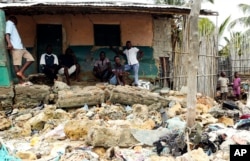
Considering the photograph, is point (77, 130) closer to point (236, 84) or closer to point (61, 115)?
point (61, 115)

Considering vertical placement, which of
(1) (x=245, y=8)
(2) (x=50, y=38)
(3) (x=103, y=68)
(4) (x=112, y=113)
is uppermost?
(1) (x=245, y=8)

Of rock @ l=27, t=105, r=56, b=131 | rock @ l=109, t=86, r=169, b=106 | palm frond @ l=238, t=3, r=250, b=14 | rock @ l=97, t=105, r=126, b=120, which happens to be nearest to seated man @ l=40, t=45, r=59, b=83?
rock @ l=109, t=86, r=169, b=106

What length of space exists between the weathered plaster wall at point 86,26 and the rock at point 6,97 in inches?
121

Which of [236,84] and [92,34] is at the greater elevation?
[92,34]

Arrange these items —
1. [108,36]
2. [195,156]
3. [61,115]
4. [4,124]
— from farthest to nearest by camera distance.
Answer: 1. [108,36]
2. [61,115]
3. [4,124]
4. [195,156]

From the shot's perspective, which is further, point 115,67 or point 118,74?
point 115,67

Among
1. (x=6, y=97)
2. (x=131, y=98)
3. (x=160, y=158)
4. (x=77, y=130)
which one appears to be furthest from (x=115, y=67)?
(x=160, y=158)

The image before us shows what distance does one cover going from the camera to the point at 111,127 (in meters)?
6.90

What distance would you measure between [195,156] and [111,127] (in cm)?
187

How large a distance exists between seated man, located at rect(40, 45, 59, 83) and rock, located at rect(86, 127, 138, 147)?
5114 mm

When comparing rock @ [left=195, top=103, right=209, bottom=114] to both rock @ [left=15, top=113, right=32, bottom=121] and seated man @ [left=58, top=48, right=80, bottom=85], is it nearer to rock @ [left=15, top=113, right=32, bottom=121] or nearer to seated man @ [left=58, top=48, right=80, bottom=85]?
rock @ [left=15, top=113, right=32, bottom=121]

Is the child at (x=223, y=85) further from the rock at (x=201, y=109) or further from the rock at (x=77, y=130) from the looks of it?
the rock at (x=77, y=130)

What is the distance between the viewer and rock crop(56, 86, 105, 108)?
8.80 metres

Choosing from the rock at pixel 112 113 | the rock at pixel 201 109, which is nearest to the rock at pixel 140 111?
the rock at pixel 112 113
